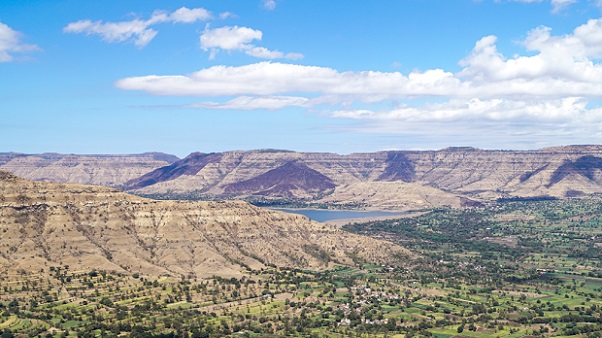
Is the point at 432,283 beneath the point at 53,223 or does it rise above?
beneath

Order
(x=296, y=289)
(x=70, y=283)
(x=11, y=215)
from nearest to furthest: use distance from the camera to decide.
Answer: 1. (x=70, y=283)
2. (x=296, y=289)
3. (x=11, y=215)

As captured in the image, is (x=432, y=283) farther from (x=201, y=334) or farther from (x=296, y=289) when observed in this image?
(x=201, y=334)

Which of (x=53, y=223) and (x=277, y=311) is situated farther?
(x=53, y=223)

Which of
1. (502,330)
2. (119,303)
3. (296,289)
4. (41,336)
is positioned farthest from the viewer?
(296,289)

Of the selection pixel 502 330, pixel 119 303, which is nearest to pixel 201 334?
pixel 119 303

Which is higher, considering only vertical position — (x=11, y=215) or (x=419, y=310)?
(x=11, y=215)

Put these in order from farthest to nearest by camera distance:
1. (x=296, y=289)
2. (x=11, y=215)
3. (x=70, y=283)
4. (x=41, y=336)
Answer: (x=11, y=215), (x=296, y=289), (x=70, y=283), (x=41, y=336)

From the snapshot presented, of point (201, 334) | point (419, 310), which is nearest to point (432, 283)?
point (419, 310)

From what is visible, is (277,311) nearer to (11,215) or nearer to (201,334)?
(201,334)

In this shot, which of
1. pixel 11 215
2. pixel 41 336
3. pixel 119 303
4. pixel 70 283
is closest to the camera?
pixel 41 336
